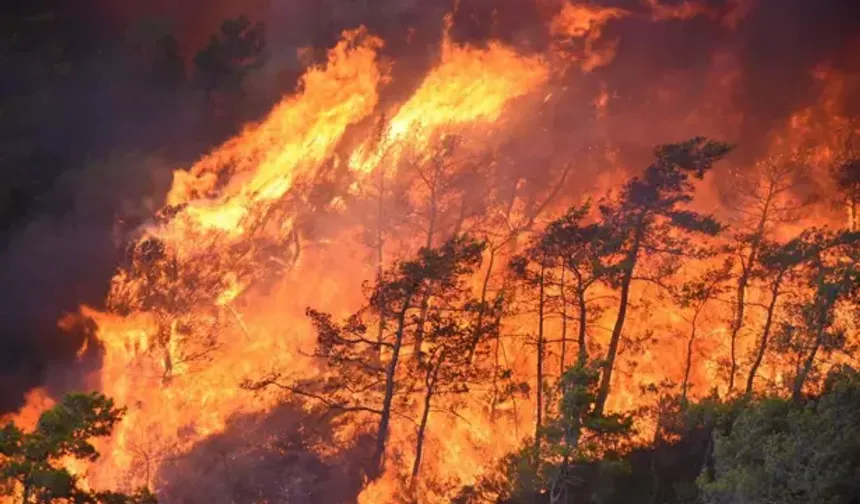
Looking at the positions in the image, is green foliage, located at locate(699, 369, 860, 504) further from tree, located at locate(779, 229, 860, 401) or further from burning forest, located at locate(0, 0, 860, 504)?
tree, located at locate(779, 229, 860, 401)

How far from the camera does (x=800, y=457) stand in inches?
525

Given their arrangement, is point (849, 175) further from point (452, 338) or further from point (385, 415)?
point (385, 415)

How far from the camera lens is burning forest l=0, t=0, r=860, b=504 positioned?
24875mm

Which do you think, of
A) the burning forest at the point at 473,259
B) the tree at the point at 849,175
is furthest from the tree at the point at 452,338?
the tree at the point at 849,175

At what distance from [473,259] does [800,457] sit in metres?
12.6

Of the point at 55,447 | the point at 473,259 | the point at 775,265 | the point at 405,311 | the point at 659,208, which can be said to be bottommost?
the point at 55,447

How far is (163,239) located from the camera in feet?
107

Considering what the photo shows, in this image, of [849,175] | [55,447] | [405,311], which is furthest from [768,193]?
[55,447]

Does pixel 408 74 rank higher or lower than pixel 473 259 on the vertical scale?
higher

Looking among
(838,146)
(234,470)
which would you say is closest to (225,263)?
(234,470)

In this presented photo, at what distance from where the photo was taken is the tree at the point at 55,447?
50.8 feet

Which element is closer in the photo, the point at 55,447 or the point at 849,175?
the point at 55,447

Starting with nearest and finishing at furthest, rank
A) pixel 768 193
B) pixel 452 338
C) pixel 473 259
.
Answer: pixel 473 259 → pixel 452 338 → pixel 768 193

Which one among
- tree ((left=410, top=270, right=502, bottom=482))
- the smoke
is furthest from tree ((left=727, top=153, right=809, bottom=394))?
tree ((left=410, top=270, right=502, bottom=482))
